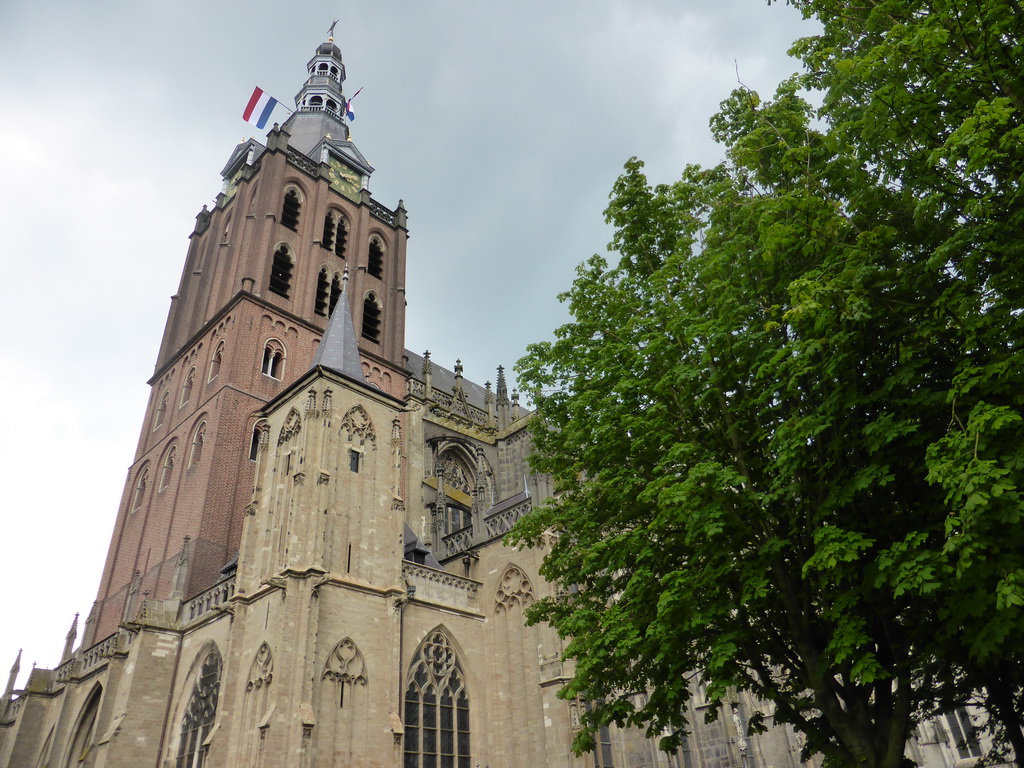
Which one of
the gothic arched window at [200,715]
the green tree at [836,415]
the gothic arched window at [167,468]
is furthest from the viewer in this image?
the gothic arched window at [167,468]

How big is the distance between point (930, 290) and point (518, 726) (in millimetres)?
16975

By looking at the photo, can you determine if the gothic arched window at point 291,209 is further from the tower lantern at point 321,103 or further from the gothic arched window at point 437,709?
the gothic arched window at point 437,709

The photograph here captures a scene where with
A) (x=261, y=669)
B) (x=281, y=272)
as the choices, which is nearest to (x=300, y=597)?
(x=261, y=669)

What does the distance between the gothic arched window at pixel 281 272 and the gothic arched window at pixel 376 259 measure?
5616 mm

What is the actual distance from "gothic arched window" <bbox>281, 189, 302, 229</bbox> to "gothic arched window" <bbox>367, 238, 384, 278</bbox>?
4.38 metres

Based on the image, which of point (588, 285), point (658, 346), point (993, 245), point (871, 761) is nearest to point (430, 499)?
point (588, 285)

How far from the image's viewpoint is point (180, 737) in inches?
759

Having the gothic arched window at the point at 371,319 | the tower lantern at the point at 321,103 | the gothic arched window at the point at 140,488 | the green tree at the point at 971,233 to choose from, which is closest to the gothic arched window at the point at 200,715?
the gothic arched window at the point at 140,488

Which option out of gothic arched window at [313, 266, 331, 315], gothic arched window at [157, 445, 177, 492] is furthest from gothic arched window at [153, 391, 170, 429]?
gothic arched window at [313, 266, 331, 315]

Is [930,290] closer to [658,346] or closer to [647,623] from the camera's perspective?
[658,346]

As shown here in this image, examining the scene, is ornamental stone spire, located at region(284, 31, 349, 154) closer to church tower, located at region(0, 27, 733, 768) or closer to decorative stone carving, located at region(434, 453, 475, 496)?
church tower, located at region(0, 27, 733, 768)

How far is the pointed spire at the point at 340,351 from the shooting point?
22062 millimetres

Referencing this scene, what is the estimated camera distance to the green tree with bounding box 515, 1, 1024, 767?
6.57 metres

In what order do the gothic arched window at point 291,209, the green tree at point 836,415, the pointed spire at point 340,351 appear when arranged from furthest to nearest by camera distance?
the gothic arched window at point 291,209
the pointed spire at point 340,351
the green tree at point 836,415
